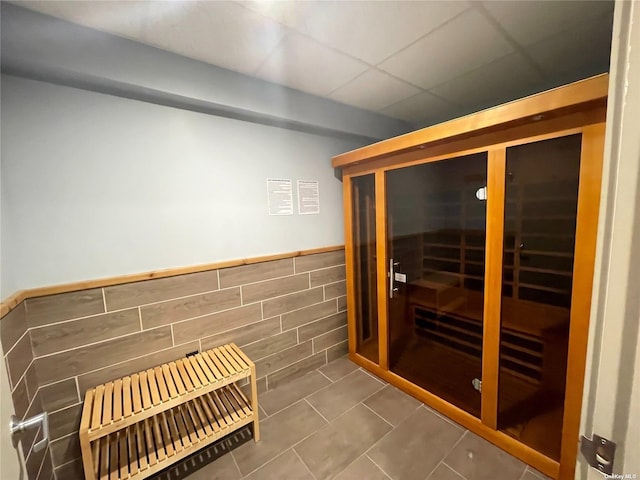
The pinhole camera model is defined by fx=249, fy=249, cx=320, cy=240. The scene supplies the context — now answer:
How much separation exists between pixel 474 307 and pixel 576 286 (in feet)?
3.10

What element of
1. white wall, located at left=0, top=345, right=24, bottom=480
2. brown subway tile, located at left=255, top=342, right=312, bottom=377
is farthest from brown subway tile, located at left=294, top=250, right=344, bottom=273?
white wall, located at left=0, top=345, right=24, bottom=480

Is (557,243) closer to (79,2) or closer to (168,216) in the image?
(168,216)

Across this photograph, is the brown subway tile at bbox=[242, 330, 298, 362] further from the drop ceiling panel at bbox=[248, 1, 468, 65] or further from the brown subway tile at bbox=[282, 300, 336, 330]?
the drop ceiling panel at bbox=[248, 1, 468, 65]

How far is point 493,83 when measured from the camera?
1773 millimetres

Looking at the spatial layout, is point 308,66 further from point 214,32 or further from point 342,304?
point 342,304

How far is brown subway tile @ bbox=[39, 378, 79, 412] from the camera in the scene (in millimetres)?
1215

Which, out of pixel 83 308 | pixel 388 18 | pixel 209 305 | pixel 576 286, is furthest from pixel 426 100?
pixel 83 308

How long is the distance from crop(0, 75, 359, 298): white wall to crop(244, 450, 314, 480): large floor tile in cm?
124

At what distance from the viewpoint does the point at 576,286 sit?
1119 mm

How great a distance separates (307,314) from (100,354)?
134cm

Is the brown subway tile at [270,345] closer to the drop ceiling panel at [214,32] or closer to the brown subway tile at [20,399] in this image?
the brown subway tile at [20,399]

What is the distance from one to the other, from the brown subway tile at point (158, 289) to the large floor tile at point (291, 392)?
0.97 m

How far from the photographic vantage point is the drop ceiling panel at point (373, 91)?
1.66 meters

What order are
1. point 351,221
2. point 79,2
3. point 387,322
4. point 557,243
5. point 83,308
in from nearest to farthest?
point 79,2, point 83,308, point 557,243, point 387,322, point 351,221
